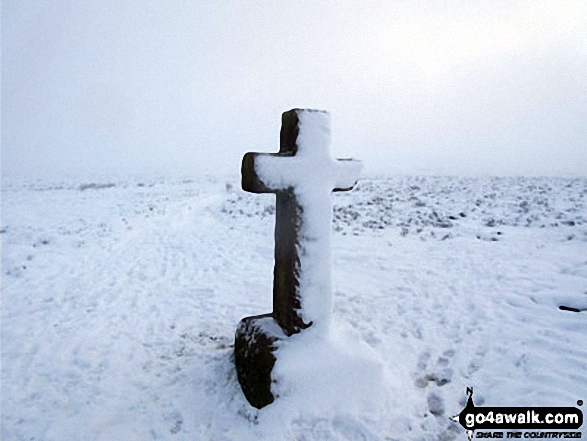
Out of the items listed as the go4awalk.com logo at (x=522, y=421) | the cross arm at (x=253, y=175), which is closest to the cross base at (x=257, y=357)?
the cross arm at (x=253, y=175)

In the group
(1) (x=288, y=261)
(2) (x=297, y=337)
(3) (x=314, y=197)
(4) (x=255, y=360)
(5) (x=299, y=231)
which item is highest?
(3) (x=314, y=197)

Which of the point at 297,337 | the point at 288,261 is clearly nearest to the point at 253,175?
the point at 288,261

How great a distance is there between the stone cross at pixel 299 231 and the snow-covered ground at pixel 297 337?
235 mm

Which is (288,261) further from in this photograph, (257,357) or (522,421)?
(522,421)

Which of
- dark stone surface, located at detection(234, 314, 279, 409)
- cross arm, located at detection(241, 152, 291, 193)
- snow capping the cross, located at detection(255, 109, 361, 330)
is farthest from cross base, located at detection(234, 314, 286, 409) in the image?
cross arm, located at detection(241, 152, 291, 193)

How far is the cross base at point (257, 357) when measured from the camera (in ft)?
8.95

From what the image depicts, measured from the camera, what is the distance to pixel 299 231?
113 inches

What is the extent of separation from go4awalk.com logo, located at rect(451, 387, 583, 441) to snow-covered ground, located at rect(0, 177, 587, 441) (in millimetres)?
92

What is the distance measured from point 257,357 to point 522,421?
1785 millimetres

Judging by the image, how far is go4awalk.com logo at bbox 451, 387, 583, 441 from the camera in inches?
93.9

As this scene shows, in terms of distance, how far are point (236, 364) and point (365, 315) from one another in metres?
1.67

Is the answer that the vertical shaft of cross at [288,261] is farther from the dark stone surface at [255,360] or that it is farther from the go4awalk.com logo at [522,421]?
the go4awalk.com logo at [522,421]

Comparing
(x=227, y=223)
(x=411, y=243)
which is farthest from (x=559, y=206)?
(x=227, y=223)

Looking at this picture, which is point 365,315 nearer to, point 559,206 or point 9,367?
point 9,367
